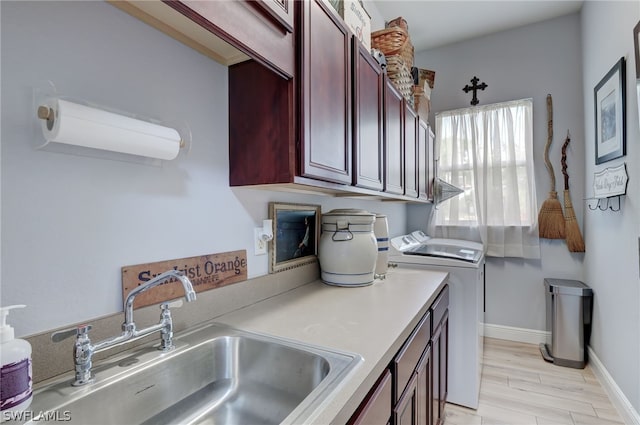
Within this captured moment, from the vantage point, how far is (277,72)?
0.98 metres

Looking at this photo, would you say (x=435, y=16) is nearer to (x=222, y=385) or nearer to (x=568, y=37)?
(x=568, y=37)

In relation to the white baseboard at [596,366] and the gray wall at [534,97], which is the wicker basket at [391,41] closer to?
the gray wall at [534,97]

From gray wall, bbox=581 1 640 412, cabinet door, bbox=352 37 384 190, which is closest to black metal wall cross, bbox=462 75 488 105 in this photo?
gray wall, bbox=581 1 640 412

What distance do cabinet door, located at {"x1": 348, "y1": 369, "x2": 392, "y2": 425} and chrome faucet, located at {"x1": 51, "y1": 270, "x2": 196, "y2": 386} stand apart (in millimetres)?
487

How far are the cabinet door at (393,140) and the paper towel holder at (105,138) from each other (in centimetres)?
115

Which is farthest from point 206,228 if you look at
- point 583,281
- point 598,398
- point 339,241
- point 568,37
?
point 568,37

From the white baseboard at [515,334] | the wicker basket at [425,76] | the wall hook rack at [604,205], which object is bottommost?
the white baseboard at [515,334]

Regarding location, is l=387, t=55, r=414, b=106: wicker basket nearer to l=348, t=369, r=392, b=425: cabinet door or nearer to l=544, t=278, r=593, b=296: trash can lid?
l=348, t=369, r=392, b=425: cabinet door

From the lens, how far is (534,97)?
3014mm

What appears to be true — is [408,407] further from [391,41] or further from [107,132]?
[391,41]

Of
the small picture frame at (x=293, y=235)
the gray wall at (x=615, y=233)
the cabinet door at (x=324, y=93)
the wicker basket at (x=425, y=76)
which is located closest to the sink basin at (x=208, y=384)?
the small picture frame at (x=293, y=235)

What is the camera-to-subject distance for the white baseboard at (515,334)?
301 centimetres

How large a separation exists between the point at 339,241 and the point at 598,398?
7.08 feet

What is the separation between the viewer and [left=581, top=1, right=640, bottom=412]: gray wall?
1809 millimetres
